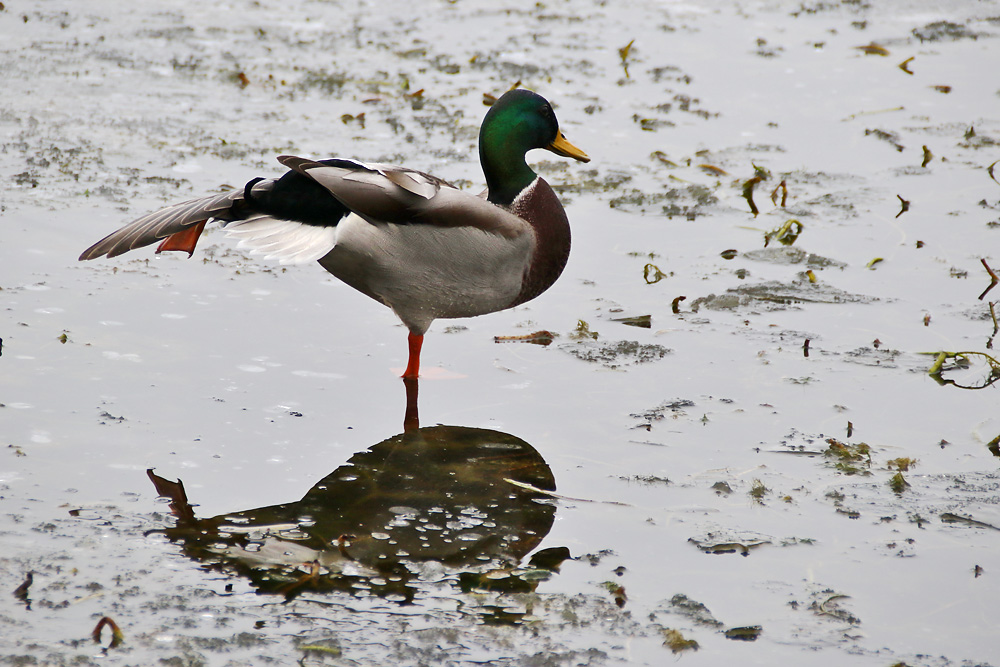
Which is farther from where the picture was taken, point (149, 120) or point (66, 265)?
point (149, 120)

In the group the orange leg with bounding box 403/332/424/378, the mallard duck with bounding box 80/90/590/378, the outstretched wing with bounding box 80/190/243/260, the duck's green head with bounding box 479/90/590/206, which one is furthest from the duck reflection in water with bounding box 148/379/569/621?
the duck's green head with bounding box 479/90/590/206

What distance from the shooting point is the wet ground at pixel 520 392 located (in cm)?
318

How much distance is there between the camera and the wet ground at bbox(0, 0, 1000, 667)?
3184 millimetres

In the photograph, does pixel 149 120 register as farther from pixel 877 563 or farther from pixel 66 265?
pixel 877 563

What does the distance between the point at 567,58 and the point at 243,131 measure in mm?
3222

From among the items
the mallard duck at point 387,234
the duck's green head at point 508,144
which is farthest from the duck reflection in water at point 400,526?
the duck's green head at point 508,144

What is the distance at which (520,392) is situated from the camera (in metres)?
4.65

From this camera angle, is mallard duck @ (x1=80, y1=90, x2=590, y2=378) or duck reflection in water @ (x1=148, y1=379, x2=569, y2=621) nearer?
duck reflection in water @ (x1=148, y1=379, x2=569, y2=621)

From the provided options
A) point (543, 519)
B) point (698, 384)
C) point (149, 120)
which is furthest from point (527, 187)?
point (149, 120)

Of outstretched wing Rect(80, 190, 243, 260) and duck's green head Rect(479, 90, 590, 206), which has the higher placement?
duck's green head Rect(479, 90, 590, 206)

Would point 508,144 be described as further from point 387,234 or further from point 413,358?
point 413,358

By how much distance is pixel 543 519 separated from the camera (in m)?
3.74

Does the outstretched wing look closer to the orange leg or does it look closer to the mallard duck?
the mallard duck

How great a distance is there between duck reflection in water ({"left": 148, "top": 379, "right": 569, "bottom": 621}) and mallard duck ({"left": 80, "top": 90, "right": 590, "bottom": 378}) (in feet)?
2.32
